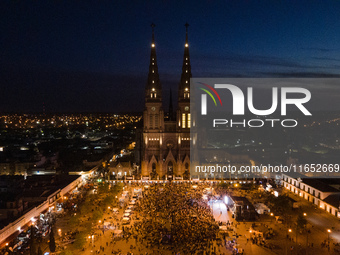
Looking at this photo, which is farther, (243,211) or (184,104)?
(184,104)

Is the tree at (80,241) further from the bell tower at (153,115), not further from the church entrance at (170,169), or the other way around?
the bell tower at (153,115)

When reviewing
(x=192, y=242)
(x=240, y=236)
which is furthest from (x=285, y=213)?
(x=192, y=242)

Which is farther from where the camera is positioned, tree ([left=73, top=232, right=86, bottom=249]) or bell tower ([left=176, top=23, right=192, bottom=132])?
bell tower ([left=176, top=23, right=192, bottom=132])

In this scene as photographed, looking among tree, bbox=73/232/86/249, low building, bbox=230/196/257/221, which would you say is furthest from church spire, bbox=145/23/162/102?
tree, bbox=73/232/86/249

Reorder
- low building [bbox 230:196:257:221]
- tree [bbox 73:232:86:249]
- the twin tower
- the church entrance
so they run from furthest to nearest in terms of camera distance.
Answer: the twin tower
the church entrance
low building [bbox 230:196:257:221]
tree [bbox 73:232:86:249]

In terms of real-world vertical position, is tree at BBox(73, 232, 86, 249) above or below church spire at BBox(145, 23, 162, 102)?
below

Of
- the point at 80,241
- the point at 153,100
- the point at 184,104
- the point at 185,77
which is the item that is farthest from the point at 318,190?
the point at 153,100

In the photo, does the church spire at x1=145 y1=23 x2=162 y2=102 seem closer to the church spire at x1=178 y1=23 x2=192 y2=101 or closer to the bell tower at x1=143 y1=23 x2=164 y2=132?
the bell tower at x1=143 y1=23 x2=164 y2=132

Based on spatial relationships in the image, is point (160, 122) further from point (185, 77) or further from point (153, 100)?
point (185, 77)

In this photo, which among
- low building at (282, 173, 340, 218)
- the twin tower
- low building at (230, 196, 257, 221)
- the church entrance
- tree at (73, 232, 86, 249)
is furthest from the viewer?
the twin tower
